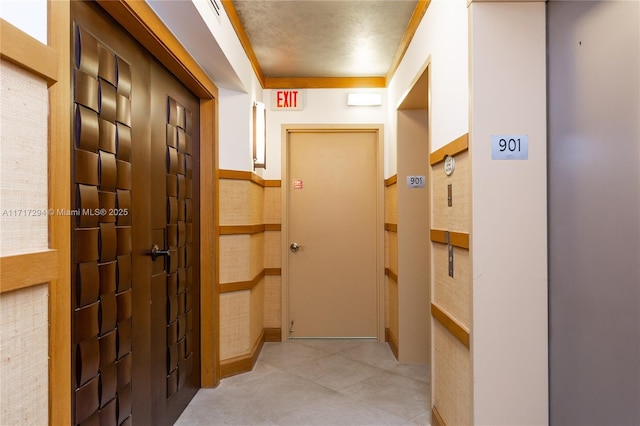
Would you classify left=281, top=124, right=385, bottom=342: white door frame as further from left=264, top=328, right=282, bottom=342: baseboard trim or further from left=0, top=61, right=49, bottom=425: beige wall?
left=0, top=61, right=49, bottom=425: beige wall

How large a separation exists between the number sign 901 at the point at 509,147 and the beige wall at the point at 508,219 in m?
0.02

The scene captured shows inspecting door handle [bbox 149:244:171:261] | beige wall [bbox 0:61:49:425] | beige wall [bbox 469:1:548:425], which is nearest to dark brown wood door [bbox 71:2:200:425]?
door handle [bbox 149:244:171:261]

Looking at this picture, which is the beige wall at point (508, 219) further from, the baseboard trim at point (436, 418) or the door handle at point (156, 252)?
the door handle at point (156, 252)

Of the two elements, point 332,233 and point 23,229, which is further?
point 332,233

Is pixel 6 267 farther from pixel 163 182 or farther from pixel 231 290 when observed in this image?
pixel 231 290

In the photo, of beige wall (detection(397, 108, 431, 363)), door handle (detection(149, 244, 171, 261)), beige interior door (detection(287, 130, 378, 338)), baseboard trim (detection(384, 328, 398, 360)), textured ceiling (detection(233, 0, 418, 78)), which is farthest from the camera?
beige interior door (detection(287, 130, 378, 338))

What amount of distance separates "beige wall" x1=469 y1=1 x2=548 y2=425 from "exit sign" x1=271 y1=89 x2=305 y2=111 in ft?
7.92

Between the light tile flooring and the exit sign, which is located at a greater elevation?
the exit sign

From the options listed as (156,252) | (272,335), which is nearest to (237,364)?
(272,335)

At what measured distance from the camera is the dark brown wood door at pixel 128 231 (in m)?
1.39

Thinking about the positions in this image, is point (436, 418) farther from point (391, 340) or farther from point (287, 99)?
point (287, 99)

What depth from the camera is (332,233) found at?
12.9 ft

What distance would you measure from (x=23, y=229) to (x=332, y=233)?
10.1ft

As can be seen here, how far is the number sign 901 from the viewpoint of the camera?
161 cm
